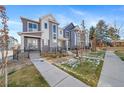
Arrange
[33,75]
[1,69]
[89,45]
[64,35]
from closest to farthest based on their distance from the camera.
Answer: [1,69]
[33,75]
[89,45]
[64,35]

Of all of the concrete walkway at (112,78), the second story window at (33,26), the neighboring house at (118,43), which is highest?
the second story window at (33,26)

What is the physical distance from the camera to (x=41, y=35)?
11.9 m

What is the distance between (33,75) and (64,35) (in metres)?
9.33

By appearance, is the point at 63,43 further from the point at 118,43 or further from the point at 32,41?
the point at 118,43

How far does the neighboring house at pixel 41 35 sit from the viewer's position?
34.2 feet

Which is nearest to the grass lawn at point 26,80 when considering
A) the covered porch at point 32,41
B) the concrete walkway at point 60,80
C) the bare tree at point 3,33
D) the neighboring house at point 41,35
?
the concrete walkway at point 60,80

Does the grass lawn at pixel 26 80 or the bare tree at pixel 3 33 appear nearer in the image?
the bare tree at pixel 3 33

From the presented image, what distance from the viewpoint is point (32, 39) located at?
11250mm

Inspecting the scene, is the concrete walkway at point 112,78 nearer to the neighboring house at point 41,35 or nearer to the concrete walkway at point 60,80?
the concrete walkway at point 60,80

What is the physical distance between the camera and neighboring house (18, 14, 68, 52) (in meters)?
10.4

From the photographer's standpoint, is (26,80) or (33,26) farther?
(33,26)

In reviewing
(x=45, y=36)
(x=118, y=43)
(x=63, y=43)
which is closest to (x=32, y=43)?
(x=45, y=36)

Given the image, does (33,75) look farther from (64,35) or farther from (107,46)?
(64,35)
